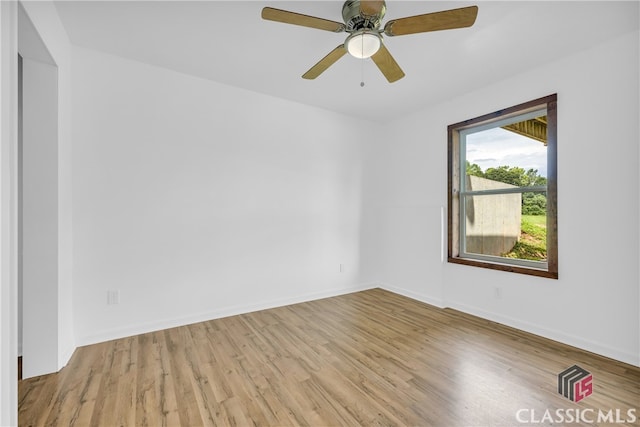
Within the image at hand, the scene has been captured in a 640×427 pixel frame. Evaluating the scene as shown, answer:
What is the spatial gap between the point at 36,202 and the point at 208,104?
5.71 ft

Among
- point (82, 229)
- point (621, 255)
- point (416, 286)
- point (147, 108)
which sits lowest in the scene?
point (416, 286)

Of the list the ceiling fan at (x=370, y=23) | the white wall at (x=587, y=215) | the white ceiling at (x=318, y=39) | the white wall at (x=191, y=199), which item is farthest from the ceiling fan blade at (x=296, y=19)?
the white wall at (x=587, y=215)

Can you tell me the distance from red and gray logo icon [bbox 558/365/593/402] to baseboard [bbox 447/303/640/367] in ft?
1.33

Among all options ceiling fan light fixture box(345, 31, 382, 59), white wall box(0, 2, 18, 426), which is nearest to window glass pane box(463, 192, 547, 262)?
ceiling fan light fixture box(345, 31, 382, 59)

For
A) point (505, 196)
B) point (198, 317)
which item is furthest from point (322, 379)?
point (505, 196)

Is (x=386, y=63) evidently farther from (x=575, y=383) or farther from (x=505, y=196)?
(x=575, y=383)

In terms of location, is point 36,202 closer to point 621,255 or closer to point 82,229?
point 82,229

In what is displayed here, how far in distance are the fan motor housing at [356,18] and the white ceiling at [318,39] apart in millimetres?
135

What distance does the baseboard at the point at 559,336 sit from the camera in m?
2.29

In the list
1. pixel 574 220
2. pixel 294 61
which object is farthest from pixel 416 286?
pixel 294 61

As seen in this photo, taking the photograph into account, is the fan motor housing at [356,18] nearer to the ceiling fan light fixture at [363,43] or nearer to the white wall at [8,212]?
the ceiling fan light fixture at [363,43]

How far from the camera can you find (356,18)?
6.17ft

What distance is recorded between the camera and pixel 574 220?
2592 millimetres

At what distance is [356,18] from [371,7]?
0.56 feet
